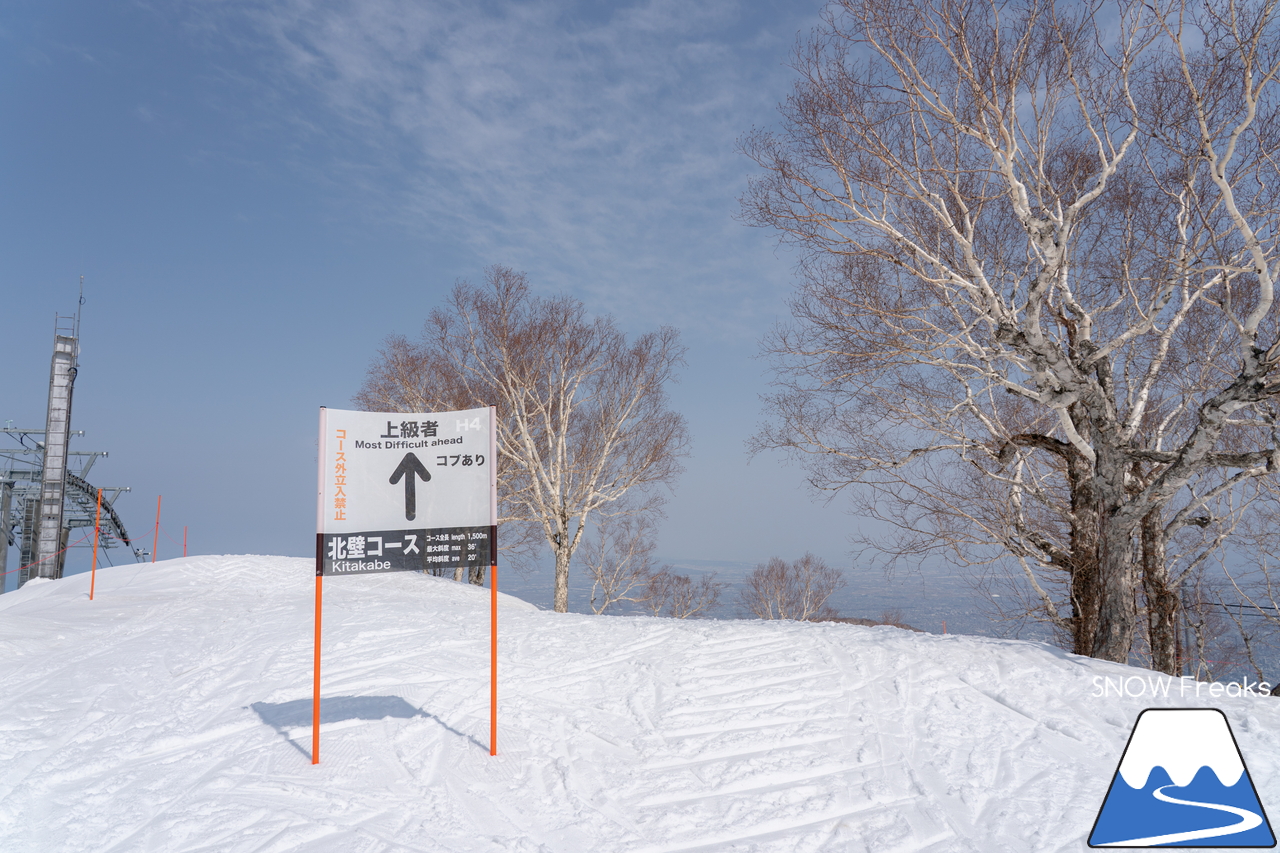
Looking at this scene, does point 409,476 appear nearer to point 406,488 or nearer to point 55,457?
point 406,488

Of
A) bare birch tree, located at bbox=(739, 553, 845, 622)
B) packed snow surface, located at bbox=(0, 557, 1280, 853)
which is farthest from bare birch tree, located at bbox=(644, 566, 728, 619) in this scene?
packed snow surface, located at bbox=(0, 557, 1280, 853)

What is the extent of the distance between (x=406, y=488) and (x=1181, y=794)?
5.40m

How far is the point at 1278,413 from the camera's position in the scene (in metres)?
7.38

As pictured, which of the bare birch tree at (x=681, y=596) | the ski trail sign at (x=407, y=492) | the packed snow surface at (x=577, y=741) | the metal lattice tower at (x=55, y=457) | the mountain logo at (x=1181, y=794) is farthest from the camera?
the bare birch tree at (x=681, y=596)

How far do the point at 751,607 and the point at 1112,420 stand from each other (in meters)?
24.0

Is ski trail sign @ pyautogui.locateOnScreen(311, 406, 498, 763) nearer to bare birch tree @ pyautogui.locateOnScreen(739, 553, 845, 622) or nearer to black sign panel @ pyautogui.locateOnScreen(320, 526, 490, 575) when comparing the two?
black sign panel @ pyautogui.locateOnScreen(320, 526, 490, 575)

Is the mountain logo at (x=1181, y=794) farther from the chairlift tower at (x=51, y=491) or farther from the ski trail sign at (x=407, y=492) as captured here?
the chairlift tower at (x=51, y=491)

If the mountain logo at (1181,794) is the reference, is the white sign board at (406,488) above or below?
above

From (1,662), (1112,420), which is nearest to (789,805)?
(1112,420)

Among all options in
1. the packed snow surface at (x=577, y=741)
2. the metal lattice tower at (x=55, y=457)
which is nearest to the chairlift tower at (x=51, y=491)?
A: the metal lattice tower at (x=55, y=457)

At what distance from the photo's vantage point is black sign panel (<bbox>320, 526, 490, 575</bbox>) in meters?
4.88

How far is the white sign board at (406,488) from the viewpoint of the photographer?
4883mm

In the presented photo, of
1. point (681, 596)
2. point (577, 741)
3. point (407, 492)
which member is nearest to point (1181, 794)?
point (577, 741)

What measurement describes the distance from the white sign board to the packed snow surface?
60.2 inches
